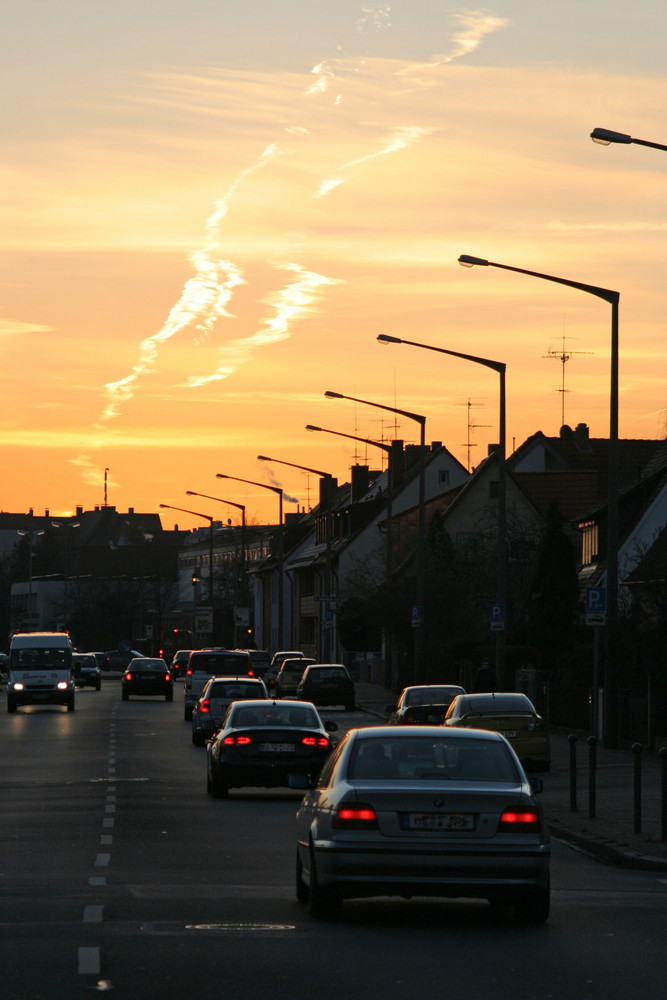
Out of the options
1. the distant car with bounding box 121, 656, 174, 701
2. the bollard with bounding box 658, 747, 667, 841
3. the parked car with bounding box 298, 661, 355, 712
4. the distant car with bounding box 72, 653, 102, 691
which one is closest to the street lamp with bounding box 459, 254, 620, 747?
the bollard with bounding box 658, 747, 667, 841

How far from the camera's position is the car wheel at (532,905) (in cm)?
1124

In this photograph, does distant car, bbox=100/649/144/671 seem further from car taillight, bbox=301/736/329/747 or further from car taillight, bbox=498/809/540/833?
car taillight, bbox=498/809/540/833

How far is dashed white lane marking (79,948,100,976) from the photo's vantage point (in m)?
9.42

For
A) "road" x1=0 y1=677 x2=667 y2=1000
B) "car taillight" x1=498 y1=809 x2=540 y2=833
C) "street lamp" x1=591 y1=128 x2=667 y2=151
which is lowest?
"road" x1=0 y1=677 x2=667 y2=1000

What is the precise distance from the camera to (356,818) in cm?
1115

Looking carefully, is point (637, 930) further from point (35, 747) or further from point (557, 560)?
point (557, 560)

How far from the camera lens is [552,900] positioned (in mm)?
12938

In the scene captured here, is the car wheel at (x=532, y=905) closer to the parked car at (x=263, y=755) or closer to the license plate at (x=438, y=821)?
the license plate at (x=438, y=821)

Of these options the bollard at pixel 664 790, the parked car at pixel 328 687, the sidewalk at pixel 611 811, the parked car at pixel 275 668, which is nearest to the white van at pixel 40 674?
the parked car at pixel 328 687

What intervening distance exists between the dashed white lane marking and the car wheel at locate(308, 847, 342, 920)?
170 centimetres

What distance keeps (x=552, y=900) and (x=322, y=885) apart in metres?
2.36

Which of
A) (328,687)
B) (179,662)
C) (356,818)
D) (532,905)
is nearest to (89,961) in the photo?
(356,818)

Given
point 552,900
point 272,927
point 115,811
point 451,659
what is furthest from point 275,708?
point 451,659

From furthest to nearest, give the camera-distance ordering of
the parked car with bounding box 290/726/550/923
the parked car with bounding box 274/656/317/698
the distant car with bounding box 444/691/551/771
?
the parked car with bounding box 274/656/317/698 → the distant car with bounding box 444/691/551/771 → the parked car with bounding box 290/726/550/923
